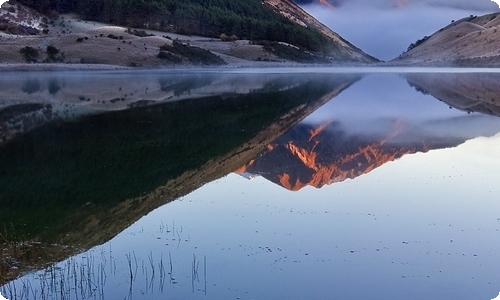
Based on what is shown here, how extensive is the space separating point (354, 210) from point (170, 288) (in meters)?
5.95

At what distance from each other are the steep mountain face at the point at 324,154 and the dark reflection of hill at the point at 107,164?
77 cm

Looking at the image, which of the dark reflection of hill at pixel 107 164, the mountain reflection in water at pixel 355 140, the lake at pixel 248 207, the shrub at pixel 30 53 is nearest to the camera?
the lake at pixel 248 207

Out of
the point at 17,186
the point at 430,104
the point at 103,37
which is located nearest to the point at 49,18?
the point at 103,37

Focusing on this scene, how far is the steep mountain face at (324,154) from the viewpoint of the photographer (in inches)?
717

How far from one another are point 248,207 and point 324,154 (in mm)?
8356

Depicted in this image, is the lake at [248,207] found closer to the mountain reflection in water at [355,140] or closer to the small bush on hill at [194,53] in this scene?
the mountain reflection in water at [355,140]

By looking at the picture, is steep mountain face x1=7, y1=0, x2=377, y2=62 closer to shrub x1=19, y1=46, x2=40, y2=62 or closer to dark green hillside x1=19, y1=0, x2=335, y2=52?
dark green hillside x1=19, y1=0, x2=335, y2=52

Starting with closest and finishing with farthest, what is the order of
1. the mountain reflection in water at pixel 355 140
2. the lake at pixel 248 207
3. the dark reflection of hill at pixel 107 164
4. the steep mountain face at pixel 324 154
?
the lake at pixel 248 207, the dark reflection of hill at pixel 107 164, the steep mountain face at pixel 324 154, the mountain reflection in water at pixel 355 140

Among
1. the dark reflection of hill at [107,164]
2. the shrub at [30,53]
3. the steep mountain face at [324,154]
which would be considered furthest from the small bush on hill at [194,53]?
the steep mountain face at [324,154]

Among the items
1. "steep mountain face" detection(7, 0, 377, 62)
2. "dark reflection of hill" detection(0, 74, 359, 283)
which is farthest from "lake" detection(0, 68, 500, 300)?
"steep mountain face" detection(7, 0, 377, 62)

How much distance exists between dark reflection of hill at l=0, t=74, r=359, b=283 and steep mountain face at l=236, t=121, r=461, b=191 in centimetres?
77

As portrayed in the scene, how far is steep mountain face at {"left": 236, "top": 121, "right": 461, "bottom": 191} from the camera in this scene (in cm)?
1820

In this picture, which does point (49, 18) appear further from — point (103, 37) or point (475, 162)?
point (475, 162)

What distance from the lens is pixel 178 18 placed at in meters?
154
